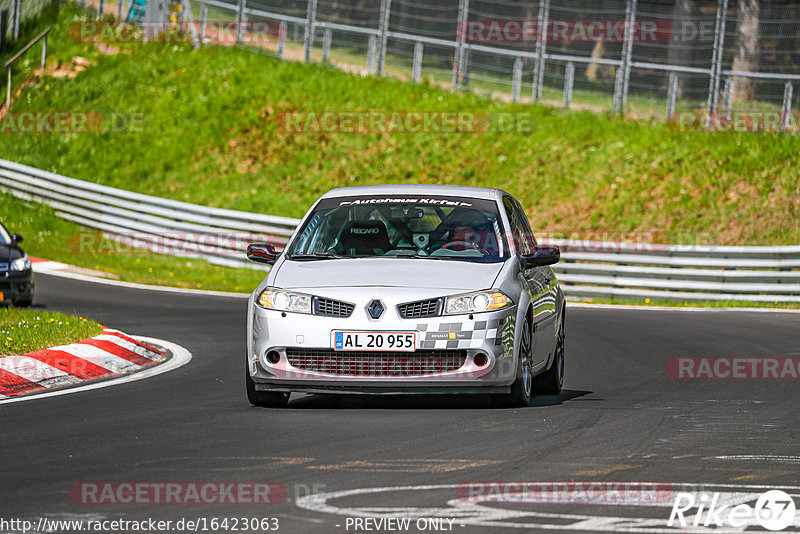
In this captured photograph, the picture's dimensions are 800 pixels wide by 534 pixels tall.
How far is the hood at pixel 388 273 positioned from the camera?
9.59m

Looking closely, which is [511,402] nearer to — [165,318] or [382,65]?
[165,318]

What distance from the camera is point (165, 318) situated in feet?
59.4

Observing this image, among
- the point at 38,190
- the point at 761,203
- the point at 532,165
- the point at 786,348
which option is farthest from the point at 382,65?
the point at 786,348

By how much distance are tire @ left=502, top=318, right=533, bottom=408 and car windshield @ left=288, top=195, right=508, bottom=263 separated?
623mm

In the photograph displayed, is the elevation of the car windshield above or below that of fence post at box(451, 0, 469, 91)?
below

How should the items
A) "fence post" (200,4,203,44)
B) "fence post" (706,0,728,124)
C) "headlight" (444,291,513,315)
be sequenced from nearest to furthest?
"headlight" (444,291,513,315)
"fence post" (706,0,728,124)
"fence post" (200,4,203,44)

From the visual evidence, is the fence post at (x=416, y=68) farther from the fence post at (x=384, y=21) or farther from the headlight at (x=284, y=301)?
the headlight at (x=284, y=301)

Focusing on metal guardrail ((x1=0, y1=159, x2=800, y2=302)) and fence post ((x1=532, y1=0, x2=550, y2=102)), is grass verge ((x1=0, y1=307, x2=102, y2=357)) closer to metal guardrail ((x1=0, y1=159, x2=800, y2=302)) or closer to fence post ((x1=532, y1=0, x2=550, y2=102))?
metal guardrail ((x1=0, y1=159, x2=800, y2=302))

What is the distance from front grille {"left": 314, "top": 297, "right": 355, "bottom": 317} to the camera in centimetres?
947

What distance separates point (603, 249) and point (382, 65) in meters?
12.5

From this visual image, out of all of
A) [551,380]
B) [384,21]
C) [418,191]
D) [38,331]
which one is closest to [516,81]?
[384,21]

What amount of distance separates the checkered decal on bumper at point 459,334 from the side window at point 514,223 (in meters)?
1.26

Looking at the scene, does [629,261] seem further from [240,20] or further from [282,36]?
[240,20]

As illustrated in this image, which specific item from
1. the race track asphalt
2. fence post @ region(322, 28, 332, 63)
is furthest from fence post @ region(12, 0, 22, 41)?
the race track asphalt
